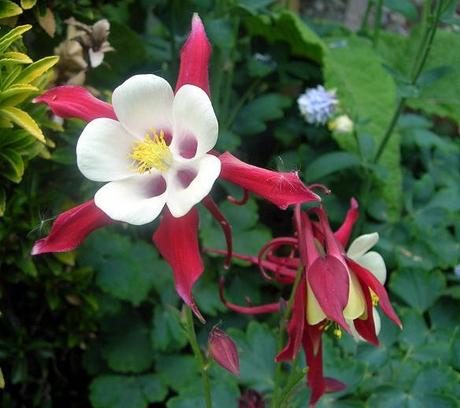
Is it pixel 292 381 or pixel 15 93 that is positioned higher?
pixel 15 93

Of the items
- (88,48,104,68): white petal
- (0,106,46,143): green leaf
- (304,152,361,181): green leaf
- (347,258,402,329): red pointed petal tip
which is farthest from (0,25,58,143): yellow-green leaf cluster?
(304,152,361,181): green leaf

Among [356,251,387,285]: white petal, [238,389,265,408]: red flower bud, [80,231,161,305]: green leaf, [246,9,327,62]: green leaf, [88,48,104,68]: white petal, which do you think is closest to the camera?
[356,251,387,285]: white petal

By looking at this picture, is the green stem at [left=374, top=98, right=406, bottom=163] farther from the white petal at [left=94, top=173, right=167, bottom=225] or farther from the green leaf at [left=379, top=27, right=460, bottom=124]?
the white petal at [left=94, top=173, right=167, bottom=225]

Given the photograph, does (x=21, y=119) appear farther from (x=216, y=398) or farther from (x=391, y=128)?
(x=391, y=128)

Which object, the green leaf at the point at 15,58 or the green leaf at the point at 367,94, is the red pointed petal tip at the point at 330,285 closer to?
the green leaf at the point at 15,58

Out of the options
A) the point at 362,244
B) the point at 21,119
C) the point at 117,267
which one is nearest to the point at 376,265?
the point at 362,244

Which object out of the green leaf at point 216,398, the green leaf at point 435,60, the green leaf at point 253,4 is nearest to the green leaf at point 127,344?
the green leaf at point 216,398

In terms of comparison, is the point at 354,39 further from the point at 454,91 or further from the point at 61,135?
the point at 61,135
